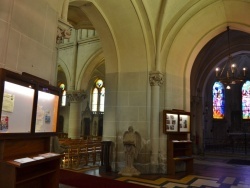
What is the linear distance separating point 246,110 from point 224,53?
8.91 metres

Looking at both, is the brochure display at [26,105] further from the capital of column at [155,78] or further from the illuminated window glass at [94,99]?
the illuminated window glass at [94,99]

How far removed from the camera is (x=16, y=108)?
3.14 m

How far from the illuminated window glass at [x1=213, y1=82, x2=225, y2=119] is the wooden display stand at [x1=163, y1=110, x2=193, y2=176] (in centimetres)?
1415

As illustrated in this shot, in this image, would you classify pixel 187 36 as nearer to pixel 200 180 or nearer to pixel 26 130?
pixel 200 180

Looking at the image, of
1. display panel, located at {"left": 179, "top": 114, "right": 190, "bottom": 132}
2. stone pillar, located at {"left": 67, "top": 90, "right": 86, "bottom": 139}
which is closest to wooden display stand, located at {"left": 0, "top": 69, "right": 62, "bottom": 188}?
display panel, located at {"left": 179, "top": 114, "right": 190, "bottom": 132}

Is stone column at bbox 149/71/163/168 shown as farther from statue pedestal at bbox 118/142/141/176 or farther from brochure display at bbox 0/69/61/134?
brochure display at bbox 0/69/61/134

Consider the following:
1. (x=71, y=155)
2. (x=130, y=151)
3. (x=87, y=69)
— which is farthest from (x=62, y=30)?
(x=87, y=69)

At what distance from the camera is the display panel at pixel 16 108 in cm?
296

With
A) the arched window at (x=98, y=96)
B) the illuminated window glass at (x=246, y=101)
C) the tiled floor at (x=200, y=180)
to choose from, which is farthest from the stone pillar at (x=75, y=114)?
the illuminated window glass at (x=246, y=101)

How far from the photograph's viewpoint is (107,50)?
9.12 meters

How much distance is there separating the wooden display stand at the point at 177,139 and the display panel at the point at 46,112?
4.91 meters

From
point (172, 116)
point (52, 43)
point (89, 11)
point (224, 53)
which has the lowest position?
point (172, 116)

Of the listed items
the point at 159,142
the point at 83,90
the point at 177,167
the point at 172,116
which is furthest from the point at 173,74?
the point at 83,90

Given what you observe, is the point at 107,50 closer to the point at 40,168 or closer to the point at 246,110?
the point at 40,168
